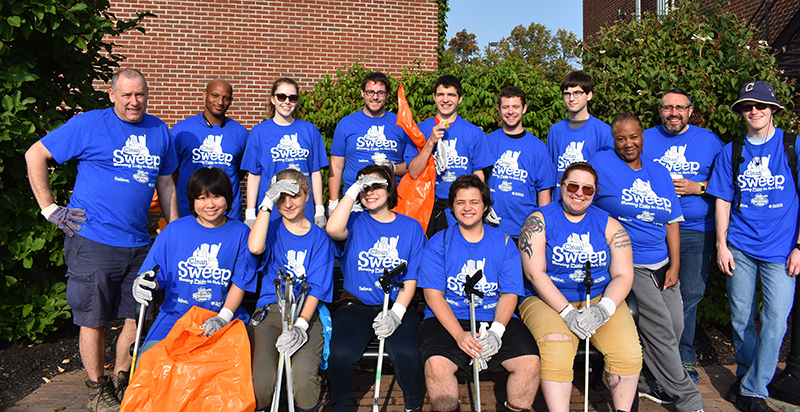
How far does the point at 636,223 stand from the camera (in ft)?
A: 11.9

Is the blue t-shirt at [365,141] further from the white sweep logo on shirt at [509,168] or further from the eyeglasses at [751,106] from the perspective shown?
the eyeglasses at [751,106]

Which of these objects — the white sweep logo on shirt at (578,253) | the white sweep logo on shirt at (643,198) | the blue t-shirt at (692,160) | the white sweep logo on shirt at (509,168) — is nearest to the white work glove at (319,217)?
the white sweep logo on shirt at (509,168)

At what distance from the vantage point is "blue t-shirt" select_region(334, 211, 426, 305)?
3371 mm

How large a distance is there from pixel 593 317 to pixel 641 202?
103 cm

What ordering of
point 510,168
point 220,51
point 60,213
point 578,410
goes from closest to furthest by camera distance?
point 60,213, point 578,410, point 510,168, point 220,51

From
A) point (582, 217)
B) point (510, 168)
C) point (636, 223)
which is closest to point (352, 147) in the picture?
point (510, 168)

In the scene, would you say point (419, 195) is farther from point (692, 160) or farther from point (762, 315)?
Result: point (762, 315)

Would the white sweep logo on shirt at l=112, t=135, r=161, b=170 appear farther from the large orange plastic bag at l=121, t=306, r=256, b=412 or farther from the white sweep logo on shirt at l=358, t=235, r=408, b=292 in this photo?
the white sweep logo on shirt at l=358, t=235, r=408, b=292

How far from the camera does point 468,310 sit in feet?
10.7

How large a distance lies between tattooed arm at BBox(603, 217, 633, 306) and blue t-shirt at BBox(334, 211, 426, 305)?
1.26 meters

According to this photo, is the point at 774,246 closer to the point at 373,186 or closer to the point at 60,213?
the point at 373,186

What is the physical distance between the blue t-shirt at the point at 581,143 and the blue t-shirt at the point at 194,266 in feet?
8.63

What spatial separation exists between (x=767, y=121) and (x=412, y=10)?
22.0ft

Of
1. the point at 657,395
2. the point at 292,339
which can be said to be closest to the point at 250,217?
the point at 292,339
